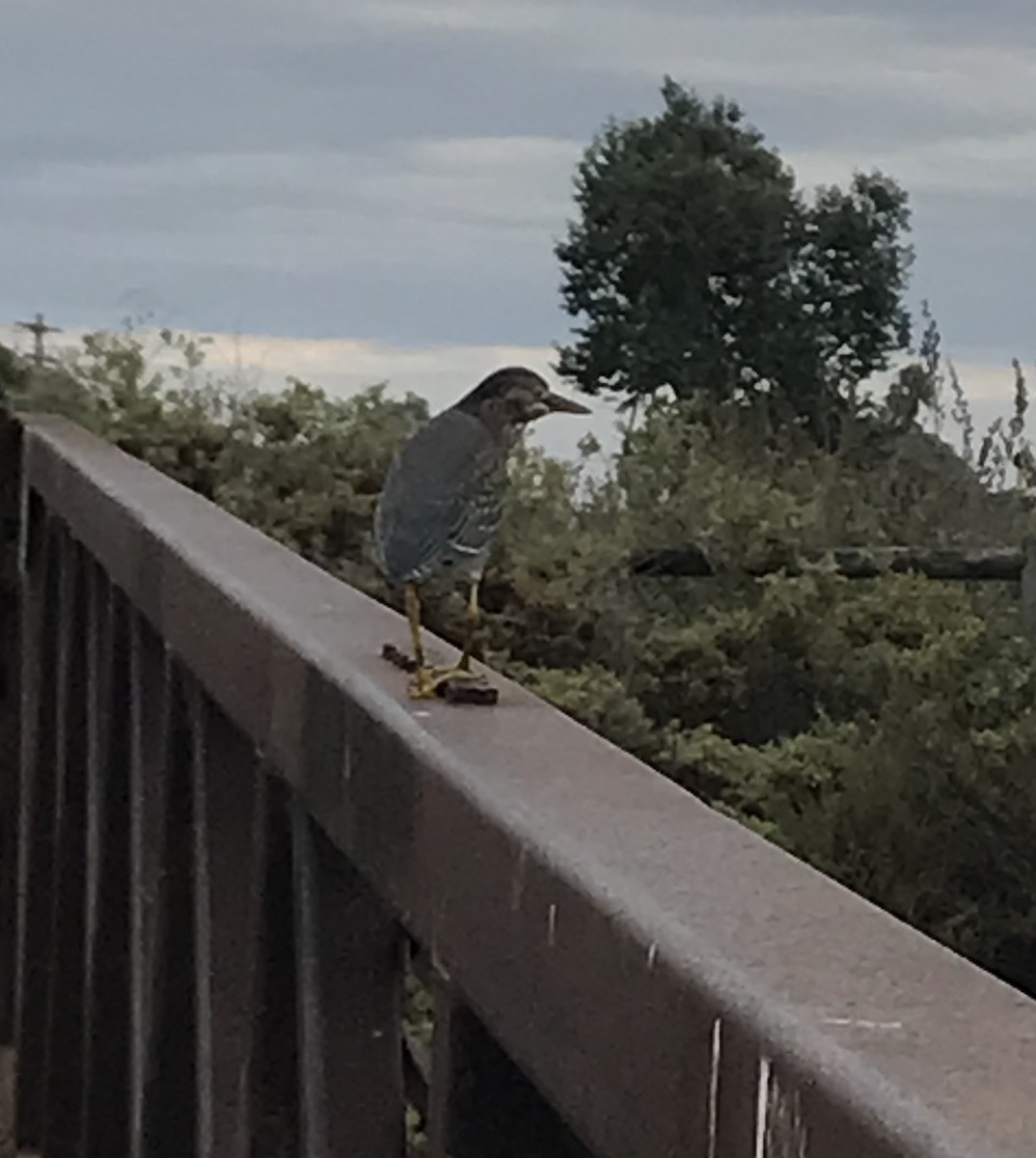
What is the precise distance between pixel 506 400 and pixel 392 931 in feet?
1.55

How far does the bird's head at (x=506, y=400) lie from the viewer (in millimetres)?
1643

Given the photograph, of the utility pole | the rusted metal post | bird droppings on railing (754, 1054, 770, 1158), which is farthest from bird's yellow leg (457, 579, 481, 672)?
the utility pole

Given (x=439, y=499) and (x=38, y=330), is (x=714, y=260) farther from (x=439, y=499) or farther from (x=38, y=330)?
(x=439, y=499)

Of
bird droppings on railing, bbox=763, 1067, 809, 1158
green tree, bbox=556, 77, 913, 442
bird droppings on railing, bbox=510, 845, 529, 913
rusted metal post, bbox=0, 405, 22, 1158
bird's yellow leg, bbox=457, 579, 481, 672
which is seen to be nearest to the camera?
bird droppings on railing, bbox=763, 1067, 809, 1158

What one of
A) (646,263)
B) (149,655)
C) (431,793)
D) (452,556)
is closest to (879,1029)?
(431,793)

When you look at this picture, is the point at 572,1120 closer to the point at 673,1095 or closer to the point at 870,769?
the point at 673,1095

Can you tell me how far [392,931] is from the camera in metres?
1.27

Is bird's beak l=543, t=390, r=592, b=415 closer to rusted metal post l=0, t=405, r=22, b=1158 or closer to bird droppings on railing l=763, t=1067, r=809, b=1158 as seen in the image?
bird droppings on railing l=763, t=1067, r=809, b=1158

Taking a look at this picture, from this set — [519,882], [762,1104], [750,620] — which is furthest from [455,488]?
[750,620]

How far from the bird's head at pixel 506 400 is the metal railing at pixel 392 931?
14 cm

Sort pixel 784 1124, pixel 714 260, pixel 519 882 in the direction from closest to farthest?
pixel 784 1124, pixel 519 882, pixel 714 260

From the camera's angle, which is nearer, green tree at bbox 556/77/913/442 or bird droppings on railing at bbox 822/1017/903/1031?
bird droppings on railing at bbox 822/1017/903/1031

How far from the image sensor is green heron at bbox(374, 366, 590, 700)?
155 cm

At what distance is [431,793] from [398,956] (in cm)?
25
